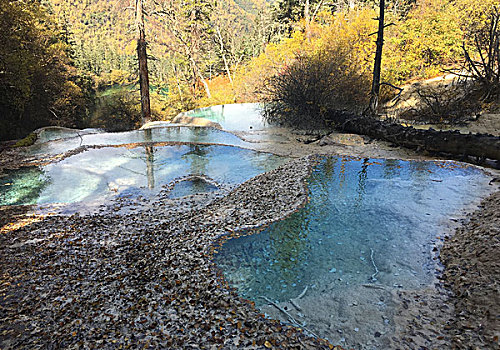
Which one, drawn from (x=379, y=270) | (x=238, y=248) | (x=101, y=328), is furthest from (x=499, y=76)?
(x=101, y=328)

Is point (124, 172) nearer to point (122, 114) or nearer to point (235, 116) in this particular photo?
point (235, 116)

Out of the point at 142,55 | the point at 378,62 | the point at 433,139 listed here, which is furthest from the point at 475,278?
the point at 142,55

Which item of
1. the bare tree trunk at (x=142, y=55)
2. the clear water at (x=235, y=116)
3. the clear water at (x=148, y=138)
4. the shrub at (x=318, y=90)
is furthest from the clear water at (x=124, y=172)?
the bare tree trunk at (x=142, y=55)

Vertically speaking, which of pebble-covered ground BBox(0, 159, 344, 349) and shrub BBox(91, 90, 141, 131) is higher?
shrub BBox(91, 90, 141, 131)

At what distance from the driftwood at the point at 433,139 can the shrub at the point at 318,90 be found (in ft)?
4.40

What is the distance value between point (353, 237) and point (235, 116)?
12091 mm

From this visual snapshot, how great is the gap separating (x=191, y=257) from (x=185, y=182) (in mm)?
3520

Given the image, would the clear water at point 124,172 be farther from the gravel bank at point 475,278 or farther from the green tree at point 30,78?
the green tree at point 30,78

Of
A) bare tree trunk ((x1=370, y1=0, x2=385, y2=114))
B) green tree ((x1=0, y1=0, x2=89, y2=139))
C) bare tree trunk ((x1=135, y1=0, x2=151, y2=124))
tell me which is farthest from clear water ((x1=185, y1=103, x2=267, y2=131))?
green tree ((x1=0, y1=0, x2=89, y2=139))

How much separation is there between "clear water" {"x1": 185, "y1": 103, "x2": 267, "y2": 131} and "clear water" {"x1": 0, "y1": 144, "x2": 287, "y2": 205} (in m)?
3.25

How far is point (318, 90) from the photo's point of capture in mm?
11359

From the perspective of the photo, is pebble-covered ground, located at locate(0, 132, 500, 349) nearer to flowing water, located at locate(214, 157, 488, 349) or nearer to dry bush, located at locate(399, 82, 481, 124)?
flowing water, located at locate(214, 157, 488, 349)

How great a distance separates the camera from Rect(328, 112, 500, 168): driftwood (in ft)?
23.0

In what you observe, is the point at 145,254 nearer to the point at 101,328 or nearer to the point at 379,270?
the point at 101,328
